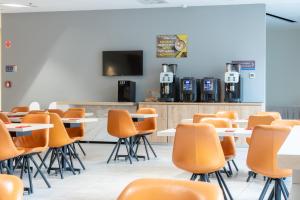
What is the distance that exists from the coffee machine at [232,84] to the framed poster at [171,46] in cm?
114

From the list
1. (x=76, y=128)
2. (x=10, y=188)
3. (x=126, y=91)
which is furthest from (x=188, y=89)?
(x=10, y=188)

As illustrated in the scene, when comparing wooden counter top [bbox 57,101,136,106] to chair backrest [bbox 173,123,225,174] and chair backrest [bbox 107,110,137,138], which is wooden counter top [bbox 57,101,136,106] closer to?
chair backrest [bbox 107,110,137,138]

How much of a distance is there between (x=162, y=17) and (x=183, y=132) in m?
6.50

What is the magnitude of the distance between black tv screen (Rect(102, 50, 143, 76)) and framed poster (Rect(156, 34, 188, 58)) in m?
0.44

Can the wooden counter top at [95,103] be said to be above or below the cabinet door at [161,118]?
above

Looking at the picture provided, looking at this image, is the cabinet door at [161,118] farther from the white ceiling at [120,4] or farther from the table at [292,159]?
the table at [292,159]

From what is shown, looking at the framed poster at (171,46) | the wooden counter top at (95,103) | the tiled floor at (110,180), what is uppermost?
the framed poster at (171,46)

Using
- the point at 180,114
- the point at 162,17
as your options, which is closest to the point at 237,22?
the point at 162,17

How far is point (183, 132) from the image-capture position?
13.4 ft

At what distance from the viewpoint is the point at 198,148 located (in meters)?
4.04

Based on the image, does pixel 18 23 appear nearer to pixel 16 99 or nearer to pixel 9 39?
pixel 9 39

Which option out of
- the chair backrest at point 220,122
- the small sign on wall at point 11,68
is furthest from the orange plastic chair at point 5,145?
the small sign on wall at point 11,68

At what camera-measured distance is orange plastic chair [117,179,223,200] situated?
65.4 inches

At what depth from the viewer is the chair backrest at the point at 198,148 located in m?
4.04
